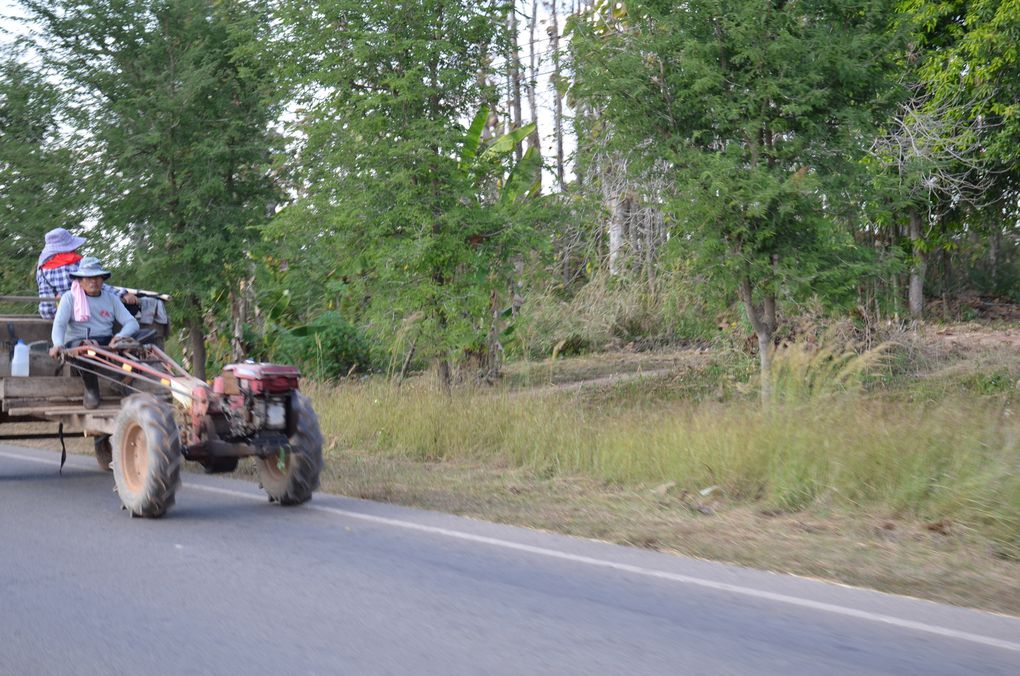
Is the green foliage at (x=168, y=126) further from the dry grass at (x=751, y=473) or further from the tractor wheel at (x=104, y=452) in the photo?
the tractor wheel at (x=104, y=452)

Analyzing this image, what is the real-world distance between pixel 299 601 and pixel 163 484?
282cm

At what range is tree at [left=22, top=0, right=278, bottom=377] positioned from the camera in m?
17.4

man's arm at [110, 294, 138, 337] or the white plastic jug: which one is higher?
man's arm at [110, 294, 138, 337]

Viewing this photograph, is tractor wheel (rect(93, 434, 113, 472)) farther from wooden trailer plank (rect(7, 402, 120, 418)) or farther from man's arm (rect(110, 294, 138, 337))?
man's arm (rect(110, 294, 138, 337))

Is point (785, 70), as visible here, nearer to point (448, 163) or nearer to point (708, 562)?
point (448, 163)

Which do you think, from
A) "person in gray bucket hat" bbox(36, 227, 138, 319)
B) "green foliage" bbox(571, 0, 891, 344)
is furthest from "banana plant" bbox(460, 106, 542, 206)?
"person in gray bucket hat" bbox(36, 227, 138, 319)

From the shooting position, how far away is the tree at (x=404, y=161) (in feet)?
50.2

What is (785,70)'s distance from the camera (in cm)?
1373

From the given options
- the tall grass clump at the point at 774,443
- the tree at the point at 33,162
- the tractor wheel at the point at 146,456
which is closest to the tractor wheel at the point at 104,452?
the tractor wheel at the point at 146,456

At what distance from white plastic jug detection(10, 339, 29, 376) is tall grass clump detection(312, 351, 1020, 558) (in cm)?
462

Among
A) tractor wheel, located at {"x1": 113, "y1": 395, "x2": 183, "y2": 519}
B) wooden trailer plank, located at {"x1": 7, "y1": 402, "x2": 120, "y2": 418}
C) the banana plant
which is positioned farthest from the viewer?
the banana plant

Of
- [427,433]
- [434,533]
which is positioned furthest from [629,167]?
[434,533]

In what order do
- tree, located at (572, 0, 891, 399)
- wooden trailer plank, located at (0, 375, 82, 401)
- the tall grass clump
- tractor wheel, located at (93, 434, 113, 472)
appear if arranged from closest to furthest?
the tall grass clump, wooden trailer plank, located at (0, 375, 82, 401), tractor wheel, located at (93, 434, 113, 472), tree, located at (572, 0, 891, 399)

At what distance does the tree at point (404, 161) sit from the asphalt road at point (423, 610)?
6.97 meters
